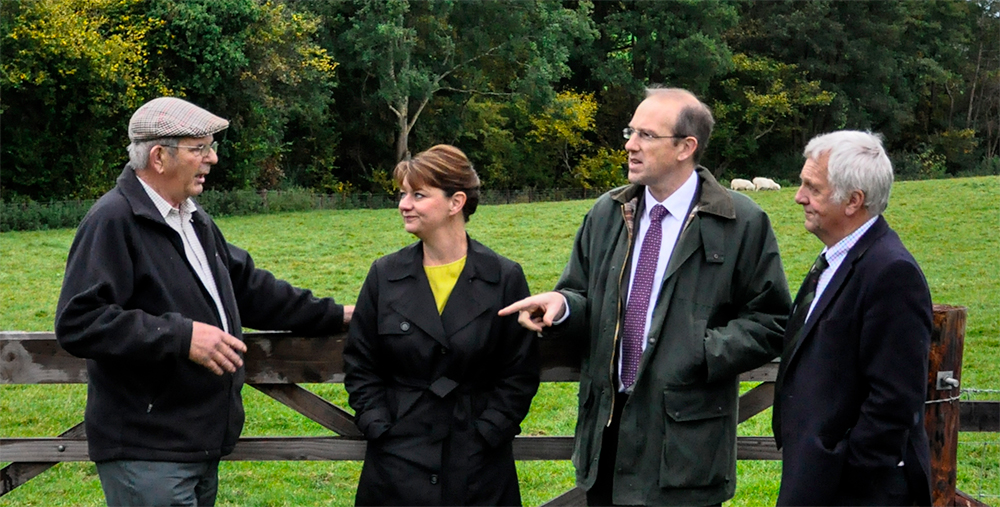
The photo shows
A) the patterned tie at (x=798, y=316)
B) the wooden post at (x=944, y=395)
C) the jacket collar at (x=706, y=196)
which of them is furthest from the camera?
the wooden post at (x=944, y=395)

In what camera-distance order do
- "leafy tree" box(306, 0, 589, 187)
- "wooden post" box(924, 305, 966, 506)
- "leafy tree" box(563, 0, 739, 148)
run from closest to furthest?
"wooden post" box(924, 305, 966, 506) → "leafy tree" box(306, 0, 589, 187) → "leafy tree" box(563, 0, 739, 148)

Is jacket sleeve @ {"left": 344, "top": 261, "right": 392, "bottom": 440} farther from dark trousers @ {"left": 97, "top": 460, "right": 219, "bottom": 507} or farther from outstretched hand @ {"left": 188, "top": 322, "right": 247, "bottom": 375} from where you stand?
dark trousers @ {"left": 97, "top": 460, "right": 219, "bottom": 507}

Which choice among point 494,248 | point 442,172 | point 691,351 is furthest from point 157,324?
point 494,248

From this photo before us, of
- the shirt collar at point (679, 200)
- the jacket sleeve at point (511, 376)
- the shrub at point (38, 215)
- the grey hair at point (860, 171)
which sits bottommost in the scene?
the shrub at point (38, 215)

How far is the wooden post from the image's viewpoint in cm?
395

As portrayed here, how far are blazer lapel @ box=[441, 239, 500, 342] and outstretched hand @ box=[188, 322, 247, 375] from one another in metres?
0.76

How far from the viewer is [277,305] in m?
4.09

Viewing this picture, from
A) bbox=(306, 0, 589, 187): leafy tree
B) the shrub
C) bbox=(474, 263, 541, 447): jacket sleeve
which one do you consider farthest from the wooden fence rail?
bbox=(306, 0, 589, 187): leafy tree

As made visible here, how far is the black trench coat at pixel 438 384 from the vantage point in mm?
3734

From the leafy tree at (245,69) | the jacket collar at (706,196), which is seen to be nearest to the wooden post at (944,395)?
the jacket collar at (706,196)

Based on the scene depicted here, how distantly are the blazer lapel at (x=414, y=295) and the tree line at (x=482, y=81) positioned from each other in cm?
2604

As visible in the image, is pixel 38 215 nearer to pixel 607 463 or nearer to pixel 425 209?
pixel 425 209

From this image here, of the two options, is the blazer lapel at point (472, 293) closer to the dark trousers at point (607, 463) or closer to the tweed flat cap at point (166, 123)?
the dark trousers at point (607, 463)

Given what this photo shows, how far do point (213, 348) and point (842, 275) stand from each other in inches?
81.9
